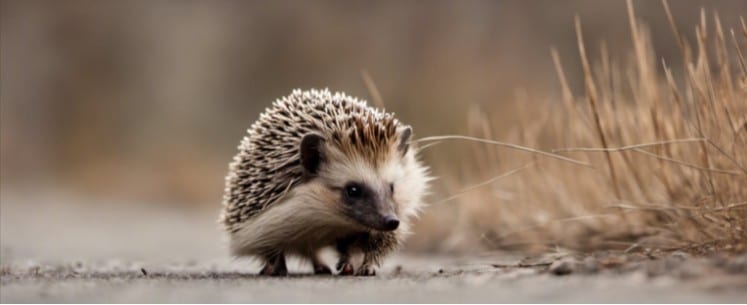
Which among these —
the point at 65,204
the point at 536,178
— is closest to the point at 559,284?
the point at 536,178

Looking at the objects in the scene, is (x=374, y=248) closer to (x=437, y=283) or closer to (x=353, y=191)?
(x=353, y=191)

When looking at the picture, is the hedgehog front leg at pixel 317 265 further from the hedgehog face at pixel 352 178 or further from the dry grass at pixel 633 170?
the dry grass at pixel 633 170

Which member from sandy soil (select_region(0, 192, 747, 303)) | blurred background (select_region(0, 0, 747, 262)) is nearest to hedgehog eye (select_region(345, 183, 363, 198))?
sandy soil (select_region(0, 192, 747, 303))

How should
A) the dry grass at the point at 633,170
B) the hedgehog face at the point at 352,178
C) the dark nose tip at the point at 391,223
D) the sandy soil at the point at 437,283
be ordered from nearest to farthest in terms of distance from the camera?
the sandy soil at the point at 437,283
the dry grass at the point at 633,170
the dark nose tip at the point at 391,223
the hedgehog face at the point at 352,178

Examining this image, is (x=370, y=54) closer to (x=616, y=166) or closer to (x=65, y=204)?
(x=65, y=204)

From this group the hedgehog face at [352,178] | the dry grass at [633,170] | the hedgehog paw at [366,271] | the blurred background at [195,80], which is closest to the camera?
the dry grass at [633,170]

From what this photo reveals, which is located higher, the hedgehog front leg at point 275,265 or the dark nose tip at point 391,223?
the dark nose tip at point 391,223

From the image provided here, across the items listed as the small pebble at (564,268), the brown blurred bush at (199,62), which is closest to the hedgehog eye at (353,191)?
the small pebble at (564,268)

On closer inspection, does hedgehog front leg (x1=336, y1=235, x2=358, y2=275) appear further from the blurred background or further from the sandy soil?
the blurred background
